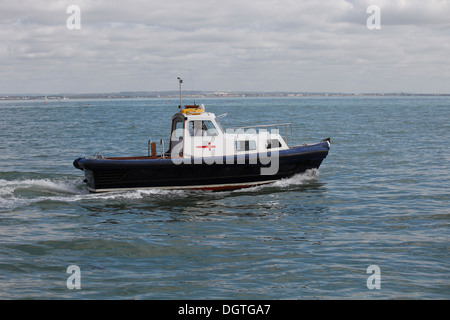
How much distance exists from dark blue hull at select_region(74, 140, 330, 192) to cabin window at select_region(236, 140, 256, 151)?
0.41 m

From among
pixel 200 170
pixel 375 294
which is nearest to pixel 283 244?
pixel 375 294

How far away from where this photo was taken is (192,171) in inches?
637

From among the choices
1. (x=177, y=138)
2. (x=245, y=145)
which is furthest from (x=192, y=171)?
(x=245, y=145)

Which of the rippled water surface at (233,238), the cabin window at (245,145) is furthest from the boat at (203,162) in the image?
the rippled water surface at (233,238)

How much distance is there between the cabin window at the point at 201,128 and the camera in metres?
16.5

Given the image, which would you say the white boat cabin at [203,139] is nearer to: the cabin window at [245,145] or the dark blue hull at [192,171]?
the cabin window at [245,145]

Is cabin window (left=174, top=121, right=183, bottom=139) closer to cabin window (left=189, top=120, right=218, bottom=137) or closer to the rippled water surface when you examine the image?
cabin window (left=189, top=120, right=218, bottom=137)

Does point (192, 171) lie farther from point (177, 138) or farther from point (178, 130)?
point (178, 130)

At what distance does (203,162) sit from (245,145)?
1560mm

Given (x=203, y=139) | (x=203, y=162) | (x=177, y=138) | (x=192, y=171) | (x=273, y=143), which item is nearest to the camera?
(x=203, y=162)

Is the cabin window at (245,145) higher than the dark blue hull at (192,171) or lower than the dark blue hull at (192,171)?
higher

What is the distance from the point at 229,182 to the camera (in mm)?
16750

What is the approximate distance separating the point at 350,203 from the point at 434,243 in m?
4.16

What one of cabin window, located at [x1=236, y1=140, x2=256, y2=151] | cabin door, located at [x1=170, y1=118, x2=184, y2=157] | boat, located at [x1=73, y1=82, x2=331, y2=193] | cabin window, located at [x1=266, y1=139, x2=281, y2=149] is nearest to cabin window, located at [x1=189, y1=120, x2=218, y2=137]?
boat, located at [x1=73, y1=82, x2=331, y2=193]
